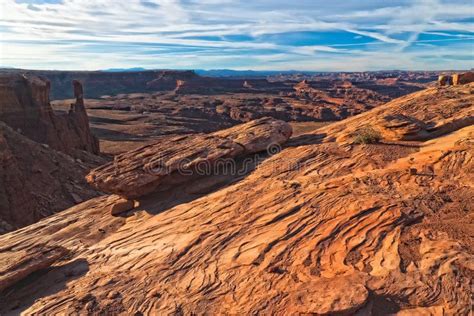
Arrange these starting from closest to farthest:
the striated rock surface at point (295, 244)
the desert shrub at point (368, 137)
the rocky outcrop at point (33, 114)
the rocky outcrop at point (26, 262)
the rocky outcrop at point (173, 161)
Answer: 1. the striated rock surface at point (295, 244)
2. the rocky outcrop at point (26, 262)
3. the rocky outcrop at point (173, 161)
4. the desert shrub at point (368, 137)
5. the rocky outcrop at point (33, 114)

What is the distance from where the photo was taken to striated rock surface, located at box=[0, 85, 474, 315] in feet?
24.4

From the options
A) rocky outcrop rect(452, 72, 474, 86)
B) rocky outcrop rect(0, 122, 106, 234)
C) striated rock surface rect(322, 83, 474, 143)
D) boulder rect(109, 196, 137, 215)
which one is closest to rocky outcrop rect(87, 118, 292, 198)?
boulder rect(109, 196, 137, 215)

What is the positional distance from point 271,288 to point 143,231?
513 cm

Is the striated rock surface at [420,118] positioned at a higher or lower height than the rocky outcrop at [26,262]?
higher

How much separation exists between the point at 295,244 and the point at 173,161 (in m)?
5.75

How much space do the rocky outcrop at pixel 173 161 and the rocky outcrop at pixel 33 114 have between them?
27038 mm

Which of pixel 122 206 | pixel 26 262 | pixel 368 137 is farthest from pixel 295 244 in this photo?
pixel 26 262

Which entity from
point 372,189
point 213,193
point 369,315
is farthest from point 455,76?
point 369,315

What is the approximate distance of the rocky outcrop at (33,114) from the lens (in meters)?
34.8

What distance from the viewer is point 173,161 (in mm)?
12805

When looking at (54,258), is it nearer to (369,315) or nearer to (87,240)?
(87,240)

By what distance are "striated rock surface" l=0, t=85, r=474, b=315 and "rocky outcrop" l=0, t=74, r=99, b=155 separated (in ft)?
87.0

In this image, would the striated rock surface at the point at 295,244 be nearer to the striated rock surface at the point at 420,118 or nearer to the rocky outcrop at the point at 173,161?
the striated rock surface at the point at 420,118

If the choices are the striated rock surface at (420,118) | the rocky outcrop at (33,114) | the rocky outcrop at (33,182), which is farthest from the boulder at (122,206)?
the rocky outcrop at (33,114)
